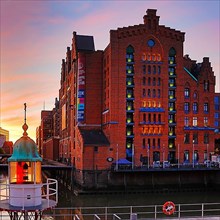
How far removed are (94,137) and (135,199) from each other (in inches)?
786

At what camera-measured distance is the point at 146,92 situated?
8844cm

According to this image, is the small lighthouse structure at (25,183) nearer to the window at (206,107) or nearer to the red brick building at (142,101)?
the red brick building at (142,101)

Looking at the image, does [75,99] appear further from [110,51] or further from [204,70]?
[204,70]

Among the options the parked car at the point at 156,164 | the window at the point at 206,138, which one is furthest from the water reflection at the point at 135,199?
the window at the point at 206,138

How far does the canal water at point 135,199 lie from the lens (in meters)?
64.6

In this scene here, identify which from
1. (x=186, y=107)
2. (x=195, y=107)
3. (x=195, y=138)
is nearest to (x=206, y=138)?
(x=195, y=138)

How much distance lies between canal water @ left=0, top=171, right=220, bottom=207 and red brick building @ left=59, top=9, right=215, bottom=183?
30.2 ft

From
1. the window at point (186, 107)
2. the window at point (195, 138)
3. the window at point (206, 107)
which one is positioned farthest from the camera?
the window at point (206, 107)

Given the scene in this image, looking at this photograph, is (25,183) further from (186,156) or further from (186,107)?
(186,107)

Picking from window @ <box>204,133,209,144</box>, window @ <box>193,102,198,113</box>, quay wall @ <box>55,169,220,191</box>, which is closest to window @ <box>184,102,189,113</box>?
window @ <box>193,102,198,113</box>

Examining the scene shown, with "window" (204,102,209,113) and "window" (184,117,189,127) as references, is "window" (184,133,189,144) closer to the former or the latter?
"window" (184,117,189,127)

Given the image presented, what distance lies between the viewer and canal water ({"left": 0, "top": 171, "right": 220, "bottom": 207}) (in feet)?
212

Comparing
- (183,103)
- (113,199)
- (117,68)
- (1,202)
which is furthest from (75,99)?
(1,202)

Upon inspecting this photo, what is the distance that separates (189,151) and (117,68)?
2330 centimetres
